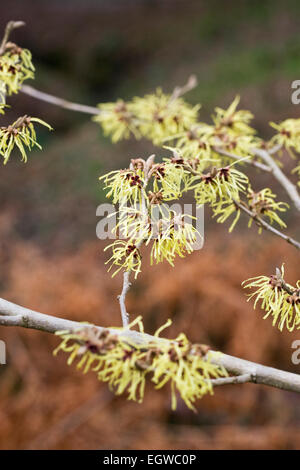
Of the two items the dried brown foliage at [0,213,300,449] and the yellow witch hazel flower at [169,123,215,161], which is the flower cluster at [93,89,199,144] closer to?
the yellow witch hazel flower at [169,123,215,161]

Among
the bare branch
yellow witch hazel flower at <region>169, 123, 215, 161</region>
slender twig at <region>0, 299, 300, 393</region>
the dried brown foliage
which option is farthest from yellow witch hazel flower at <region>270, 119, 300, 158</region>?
the dried brown foliage

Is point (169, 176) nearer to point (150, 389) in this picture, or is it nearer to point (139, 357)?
point (139, 357)

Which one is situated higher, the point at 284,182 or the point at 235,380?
the point at 284,182

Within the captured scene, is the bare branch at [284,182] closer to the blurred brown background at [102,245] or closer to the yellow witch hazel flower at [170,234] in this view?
the yellow witch hazel flower at [170,234]

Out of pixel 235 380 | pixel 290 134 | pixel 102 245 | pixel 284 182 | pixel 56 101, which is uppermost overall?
pixel 102 245

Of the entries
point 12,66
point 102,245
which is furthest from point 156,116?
point 102,245

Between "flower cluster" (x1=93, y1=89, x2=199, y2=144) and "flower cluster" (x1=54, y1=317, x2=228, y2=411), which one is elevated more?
"flower cluster" (x1=93, y1=89, x2=199, y2=144)

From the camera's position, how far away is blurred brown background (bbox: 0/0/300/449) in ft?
5.33

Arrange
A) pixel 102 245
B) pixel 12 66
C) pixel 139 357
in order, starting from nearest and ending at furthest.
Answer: pixel 139 357
pixel 12 66
pixel 102 245

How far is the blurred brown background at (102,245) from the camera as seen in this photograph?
1625mm

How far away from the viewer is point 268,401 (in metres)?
1.73

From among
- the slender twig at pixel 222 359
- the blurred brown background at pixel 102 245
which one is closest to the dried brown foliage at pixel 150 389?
the blurred brown background at pixel 102 245

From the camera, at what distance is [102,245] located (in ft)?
8.65

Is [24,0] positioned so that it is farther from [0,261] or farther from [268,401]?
[268,401]
